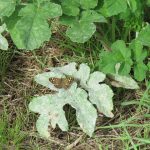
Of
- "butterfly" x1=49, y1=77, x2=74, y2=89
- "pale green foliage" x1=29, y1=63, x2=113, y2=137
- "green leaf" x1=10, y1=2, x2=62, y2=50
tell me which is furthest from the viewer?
"butterfly" x1=49, y1=77, x2=74, y2=89

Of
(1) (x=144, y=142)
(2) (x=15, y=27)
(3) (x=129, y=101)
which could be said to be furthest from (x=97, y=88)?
(2) (x=15, y=27)

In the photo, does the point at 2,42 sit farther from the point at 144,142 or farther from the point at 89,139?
the point at 144,142

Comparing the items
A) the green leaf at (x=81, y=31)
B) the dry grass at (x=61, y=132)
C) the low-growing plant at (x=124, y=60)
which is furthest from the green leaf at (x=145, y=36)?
the dry grass at (x=61, y=132)

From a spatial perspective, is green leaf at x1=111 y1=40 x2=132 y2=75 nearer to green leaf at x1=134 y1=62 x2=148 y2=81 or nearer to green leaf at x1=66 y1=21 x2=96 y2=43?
green leaf at x1=134 y1=62 x2=148 y2=81

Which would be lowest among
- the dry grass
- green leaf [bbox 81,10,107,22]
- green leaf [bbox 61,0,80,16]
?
the dry grass

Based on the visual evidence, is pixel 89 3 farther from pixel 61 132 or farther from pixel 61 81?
pixel 61 132

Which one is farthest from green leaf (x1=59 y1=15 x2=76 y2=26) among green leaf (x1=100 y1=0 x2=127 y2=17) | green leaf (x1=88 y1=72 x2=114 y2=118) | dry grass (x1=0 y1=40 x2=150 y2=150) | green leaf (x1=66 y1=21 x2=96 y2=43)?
dry grass (x1=0 y1=40 x2=150 y2=150)

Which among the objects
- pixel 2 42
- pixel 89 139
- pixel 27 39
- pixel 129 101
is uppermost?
pixel 27 39
